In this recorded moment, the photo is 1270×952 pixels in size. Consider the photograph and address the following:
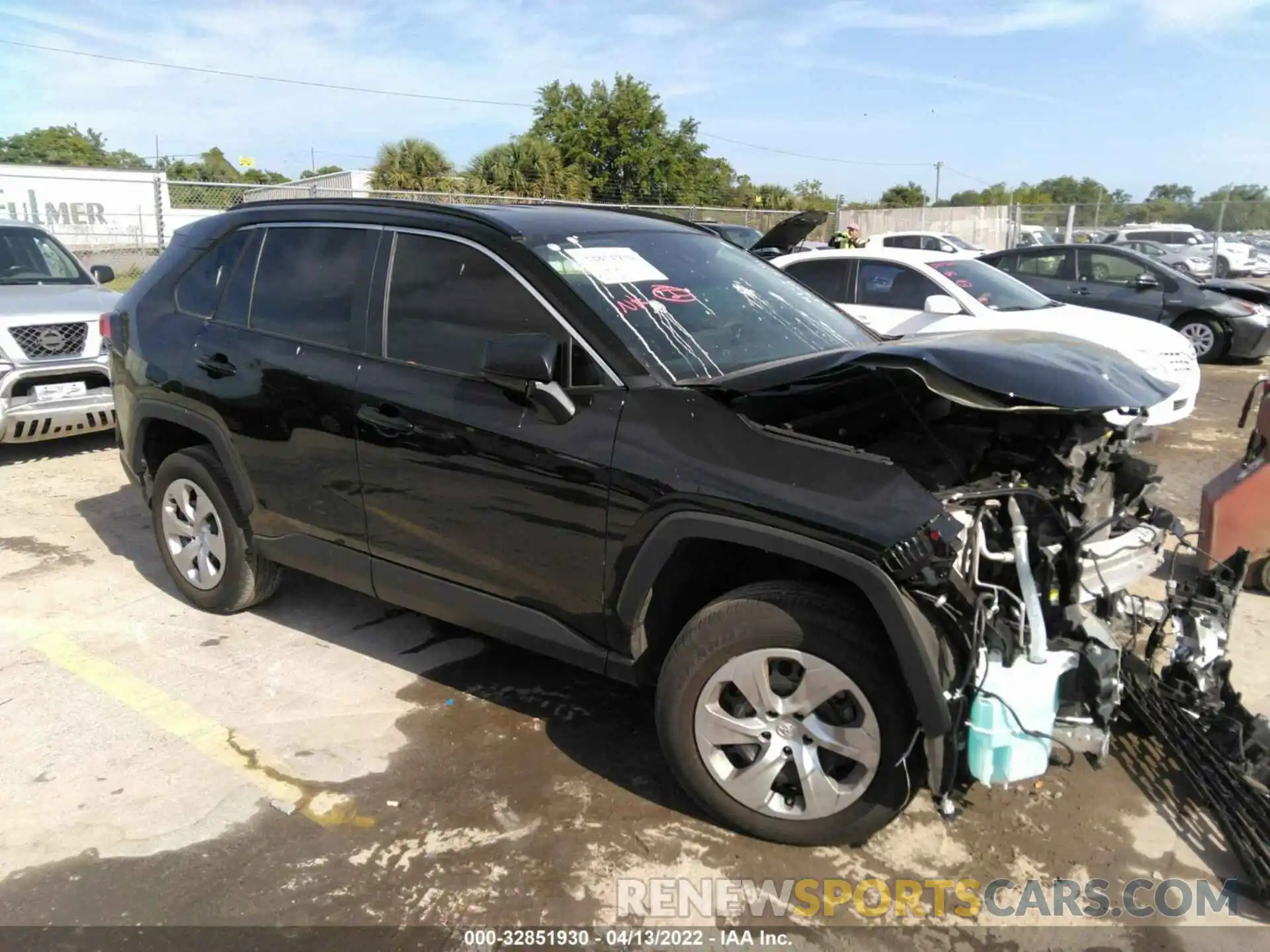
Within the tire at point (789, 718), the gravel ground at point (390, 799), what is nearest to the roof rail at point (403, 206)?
the tire at point (789, 718)

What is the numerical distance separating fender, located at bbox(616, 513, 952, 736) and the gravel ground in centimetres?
65

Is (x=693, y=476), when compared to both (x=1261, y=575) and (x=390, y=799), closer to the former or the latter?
(x=390, y=799)

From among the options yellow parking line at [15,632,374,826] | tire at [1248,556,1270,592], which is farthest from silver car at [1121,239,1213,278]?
yellow parking line at [15,632,374,826]

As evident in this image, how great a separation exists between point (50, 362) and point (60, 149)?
7108 centimetres

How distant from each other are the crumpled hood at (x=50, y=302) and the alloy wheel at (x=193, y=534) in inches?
120

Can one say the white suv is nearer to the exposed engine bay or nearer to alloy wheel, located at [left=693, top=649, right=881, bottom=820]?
the exposed engine bay

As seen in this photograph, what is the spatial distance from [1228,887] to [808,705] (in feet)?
4.40

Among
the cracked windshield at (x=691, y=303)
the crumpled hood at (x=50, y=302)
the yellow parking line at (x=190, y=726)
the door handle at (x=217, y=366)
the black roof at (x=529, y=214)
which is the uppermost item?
the black roof at (x=529, y=214)

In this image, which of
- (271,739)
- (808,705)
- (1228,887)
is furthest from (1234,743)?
(271,739)

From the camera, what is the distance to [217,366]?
4152mm

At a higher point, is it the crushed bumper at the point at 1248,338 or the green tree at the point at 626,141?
the green tree at the point at 626,141

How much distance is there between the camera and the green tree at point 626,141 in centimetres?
3803

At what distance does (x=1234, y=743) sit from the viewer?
120 inches

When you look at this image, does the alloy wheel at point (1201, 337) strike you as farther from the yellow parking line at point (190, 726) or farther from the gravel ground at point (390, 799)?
the yellow parking line at point (190, 726)
